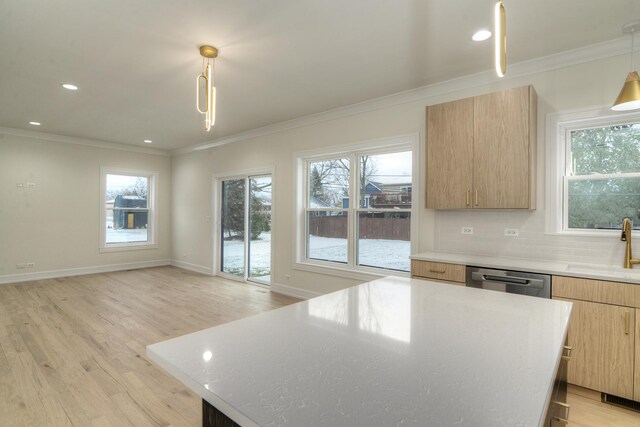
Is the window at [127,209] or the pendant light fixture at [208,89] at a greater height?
the pendant light fixture at [208,89]

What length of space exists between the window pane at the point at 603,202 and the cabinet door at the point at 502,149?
475 millimetres

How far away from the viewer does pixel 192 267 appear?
722 cm

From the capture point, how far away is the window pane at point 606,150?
273 cm

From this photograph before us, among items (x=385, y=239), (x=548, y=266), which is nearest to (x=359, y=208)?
(x=385, y=239)

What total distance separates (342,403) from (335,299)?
2.69 feet

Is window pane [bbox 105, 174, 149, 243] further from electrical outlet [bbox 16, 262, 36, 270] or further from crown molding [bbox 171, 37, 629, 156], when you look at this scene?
crown molding [bbox 171, 37, 629, 156]

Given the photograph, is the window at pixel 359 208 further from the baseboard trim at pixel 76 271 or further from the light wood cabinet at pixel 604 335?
the baseboard trim at pixel 76 271

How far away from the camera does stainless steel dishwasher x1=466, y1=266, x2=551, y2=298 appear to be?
100 inches

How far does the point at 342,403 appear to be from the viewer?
712 mm

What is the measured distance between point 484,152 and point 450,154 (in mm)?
313

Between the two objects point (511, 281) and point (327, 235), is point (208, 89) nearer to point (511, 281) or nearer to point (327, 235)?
point (327, 235)

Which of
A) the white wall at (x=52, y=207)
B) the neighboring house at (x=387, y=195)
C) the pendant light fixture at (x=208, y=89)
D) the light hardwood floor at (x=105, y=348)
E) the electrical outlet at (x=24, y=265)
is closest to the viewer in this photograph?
the light hardwood floor at (x=105, y=348)

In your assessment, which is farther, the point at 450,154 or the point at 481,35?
the point at 450,154

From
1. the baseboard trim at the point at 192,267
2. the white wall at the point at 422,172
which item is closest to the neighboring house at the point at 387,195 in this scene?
the white wall at the point at 422,172
